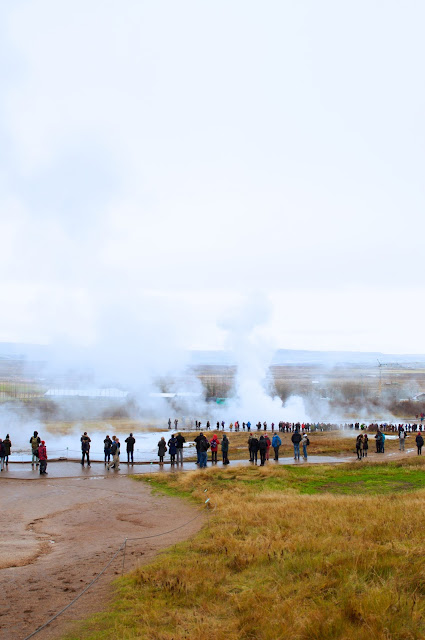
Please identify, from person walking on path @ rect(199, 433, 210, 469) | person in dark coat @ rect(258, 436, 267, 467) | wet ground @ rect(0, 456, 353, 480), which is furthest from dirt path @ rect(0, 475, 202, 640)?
person in dark coat @ rect(258, 436, 267, 467)

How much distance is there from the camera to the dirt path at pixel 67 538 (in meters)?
8.38

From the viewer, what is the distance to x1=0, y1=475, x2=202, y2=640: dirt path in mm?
8383

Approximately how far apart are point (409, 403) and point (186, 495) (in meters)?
112

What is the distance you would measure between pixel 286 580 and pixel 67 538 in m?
6.94

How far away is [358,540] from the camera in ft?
33.3

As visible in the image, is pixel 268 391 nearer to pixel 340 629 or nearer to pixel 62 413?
pixel 62 413

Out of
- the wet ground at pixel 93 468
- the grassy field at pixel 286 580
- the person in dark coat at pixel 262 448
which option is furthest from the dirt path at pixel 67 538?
the person in dark coat at pixel 262 448

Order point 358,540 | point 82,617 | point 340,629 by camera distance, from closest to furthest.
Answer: point 340,629, point 82,617, point 358,540

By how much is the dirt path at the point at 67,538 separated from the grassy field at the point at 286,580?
717 mm

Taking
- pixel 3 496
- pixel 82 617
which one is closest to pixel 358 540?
pixel 82 617

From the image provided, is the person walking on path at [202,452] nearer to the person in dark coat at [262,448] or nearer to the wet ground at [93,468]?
the wet ground at [93,468]

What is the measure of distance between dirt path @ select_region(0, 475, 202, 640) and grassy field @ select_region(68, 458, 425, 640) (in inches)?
28.2

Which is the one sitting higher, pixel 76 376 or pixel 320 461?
pixel 76 376

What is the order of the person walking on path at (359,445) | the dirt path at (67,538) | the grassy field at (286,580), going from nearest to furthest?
the grassy field at (286,580), the dirt path at (67,538), the person walking on path at (359,445)
